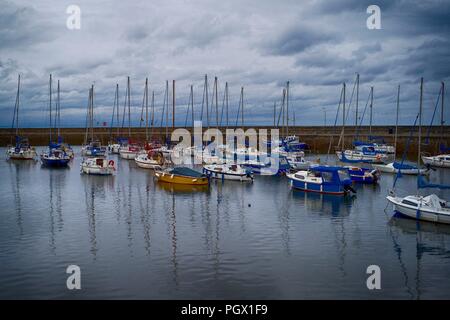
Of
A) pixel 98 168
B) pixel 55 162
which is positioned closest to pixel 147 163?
pixel 98 168

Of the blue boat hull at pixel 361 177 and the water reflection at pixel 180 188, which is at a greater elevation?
the blue boat hull at pixel 361 177

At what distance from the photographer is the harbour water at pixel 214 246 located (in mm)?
17031

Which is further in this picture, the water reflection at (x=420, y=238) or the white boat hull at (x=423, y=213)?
the white boat hull at (x=423, y=213)

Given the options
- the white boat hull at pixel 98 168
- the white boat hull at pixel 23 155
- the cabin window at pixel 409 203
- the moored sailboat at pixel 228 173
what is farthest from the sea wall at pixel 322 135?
the cabin window at pixel 409 203

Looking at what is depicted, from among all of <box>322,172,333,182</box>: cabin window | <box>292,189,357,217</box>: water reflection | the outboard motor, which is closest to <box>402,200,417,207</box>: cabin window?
<box>292,189,357,217</box>: water reflection

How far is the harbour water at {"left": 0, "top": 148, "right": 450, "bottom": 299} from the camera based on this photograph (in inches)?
671

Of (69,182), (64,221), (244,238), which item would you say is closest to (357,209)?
(244,238)

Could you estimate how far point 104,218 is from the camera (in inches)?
1157

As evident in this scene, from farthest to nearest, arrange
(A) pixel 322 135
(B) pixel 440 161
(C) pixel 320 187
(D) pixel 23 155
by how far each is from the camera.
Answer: (A) pixel 322 135
(D) pixel 23 155
(B) pixel 440 161
(C) pixel 320 187

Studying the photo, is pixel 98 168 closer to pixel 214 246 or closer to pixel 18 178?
pixel 18 178

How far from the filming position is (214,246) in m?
22.8

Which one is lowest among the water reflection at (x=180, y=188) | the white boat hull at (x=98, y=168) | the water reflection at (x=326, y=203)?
the water reflection at (x=326, y=203)

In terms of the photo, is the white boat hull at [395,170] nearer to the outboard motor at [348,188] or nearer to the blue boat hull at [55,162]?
the outboard motor at [348,188]
